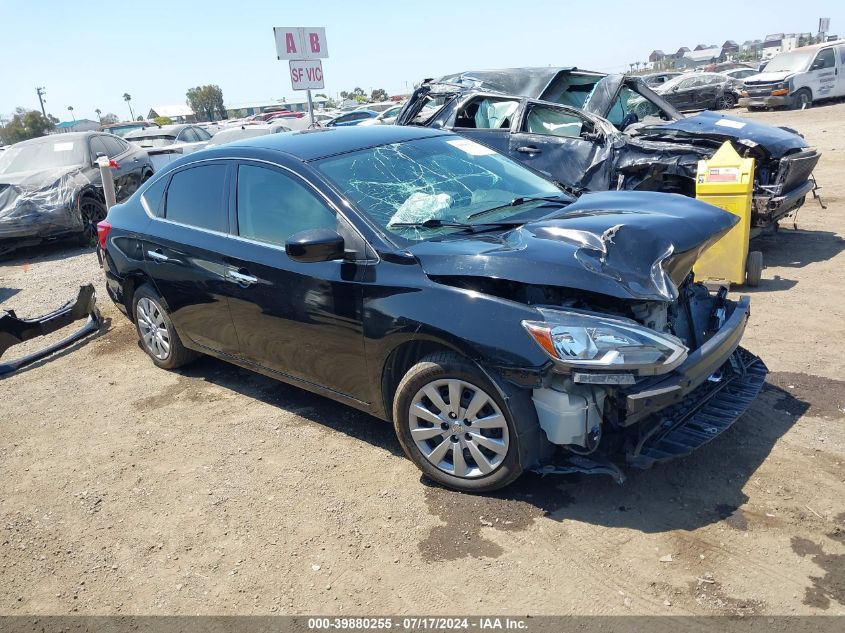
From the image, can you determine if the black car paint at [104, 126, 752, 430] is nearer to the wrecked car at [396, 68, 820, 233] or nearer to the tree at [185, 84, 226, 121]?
the wrecked car at [396, 68, 820, 233]

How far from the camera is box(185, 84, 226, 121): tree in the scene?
9556 centimetres

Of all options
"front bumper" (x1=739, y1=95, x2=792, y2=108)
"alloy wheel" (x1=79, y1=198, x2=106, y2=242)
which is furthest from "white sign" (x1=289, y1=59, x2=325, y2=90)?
"front bumper" (x1=739, y1=95, x2=792, y2=108)

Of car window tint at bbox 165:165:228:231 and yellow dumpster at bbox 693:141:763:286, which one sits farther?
yellow dumpster at bbox 693:141:763:286

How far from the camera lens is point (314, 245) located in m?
3.53

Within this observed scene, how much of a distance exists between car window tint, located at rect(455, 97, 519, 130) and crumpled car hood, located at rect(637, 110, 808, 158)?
143 centimetres

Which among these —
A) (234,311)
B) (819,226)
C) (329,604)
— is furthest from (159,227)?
(819,226)

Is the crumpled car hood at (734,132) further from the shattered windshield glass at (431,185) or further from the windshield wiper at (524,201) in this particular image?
the windshield wiper at (524,201)

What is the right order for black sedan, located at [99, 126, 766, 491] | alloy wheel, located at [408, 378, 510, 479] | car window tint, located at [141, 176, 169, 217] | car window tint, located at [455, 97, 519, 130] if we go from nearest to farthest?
black sedan, located at [99, 126, 766, 491] → alloy wheel, located at [408, 378, 510, 479] → car window tint, located at [141, 176, 169, 217] → car window tint, located at [455, 97, 519, 130]

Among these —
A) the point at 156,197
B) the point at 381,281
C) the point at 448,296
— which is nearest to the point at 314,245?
the point at 381,281

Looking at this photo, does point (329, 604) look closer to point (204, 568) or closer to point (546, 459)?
point (204, 568)

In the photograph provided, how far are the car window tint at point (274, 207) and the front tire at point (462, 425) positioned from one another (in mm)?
1040

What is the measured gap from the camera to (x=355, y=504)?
358cm

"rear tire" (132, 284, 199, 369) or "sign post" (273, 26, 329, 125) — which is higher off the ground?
"sign post" (273, 26, 329, 125)

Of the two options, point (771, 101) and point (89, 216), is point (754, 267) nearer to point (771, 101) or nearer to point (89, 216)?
point (89, 216)
